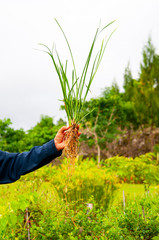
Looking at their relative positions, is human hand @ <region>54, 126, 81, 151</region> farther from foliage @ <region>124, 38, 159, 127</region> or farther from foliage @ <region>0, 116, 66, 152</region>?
foliage @ <region>0, 116, 66, 152</region>

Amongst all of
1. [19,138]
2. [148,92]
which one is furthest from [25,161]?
[19,138]

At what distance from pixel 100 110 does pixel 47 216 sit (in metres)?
15.0

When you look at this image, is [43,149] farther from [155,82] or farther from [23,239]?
[155,82]

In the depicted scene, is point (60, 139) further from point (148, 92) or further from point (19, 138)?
point (19, 138)

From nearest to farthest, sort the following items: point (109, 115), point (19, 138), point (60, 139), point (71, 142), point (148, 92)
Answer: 1. point (60, 139)
2. point (71, 142)
3. point (148, 92)
4. point (109, 115)
5. point (19, 138)

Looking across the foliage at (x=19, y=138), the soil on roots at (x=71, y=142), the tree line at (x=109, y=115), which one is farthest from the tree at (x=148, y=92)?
the soil on roots at (x=71, y=142)

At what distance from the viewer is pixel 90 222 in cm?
198

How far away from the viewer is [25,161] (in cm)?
180

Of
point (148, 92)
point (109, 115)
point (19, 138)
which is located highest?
point (148, 92)

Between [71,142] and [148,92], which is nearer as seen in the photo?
[71,142]

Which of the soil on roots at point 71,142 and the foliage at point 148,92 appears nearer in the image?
the soil on roots at point 71,142

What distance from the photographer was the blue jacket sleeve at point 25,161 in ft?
5.68

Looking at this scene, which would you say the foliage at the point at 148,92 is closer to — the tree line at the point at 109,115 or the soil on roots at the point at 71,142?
the tree line at the point at 109,115

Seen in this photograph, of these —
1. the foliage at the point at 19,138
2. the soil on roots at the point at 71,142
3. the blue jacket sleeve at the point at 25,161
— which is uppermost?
the foliage at the point at 19,138
